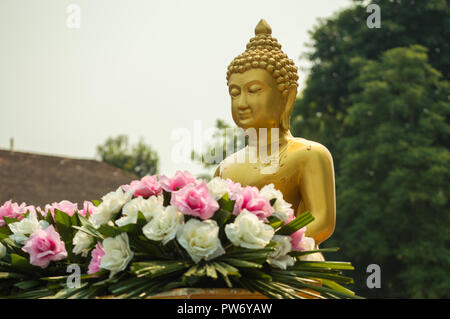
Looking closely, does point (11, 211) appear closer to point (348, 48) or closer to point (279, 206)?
point (279, 206)

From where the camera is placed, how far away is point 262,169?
503 cm

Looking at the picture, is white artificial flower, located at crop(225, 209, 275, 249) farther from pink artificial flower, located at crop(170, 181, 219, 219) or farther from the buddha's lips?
the buddha's lips

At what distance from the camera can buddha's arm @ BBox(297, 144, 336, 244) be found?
4.62m

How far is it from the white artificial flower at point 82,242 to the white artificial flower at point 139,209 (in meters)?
0.29

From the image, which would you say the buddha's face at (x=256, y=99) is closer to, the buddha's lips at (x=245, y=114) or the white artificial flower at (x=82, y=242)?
the buddha's lips at (x=245, y=114)

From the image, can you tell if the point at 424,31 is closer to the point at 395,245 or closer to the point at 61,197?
the point at 395,245

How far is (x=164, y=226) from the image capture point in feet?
10.5

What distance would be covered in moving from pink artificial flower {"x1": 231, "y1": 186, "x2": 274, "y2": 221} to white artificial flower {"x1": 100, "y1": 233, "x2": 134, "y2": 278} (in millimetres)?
623

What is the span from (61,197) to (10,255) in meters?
16.4

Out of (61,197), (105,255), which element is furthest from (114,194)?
(61,197)

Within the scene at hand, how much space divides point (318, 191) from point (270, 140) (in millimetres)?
696

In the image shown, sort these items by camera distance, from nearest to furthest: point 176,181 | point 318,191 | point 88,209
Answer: point 176,181 < point 88,209 < point 318,191

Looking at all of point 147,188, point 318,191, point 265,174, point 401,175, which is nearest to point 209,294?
point 147,188

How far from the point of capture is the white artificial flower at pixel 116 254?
320 cm
